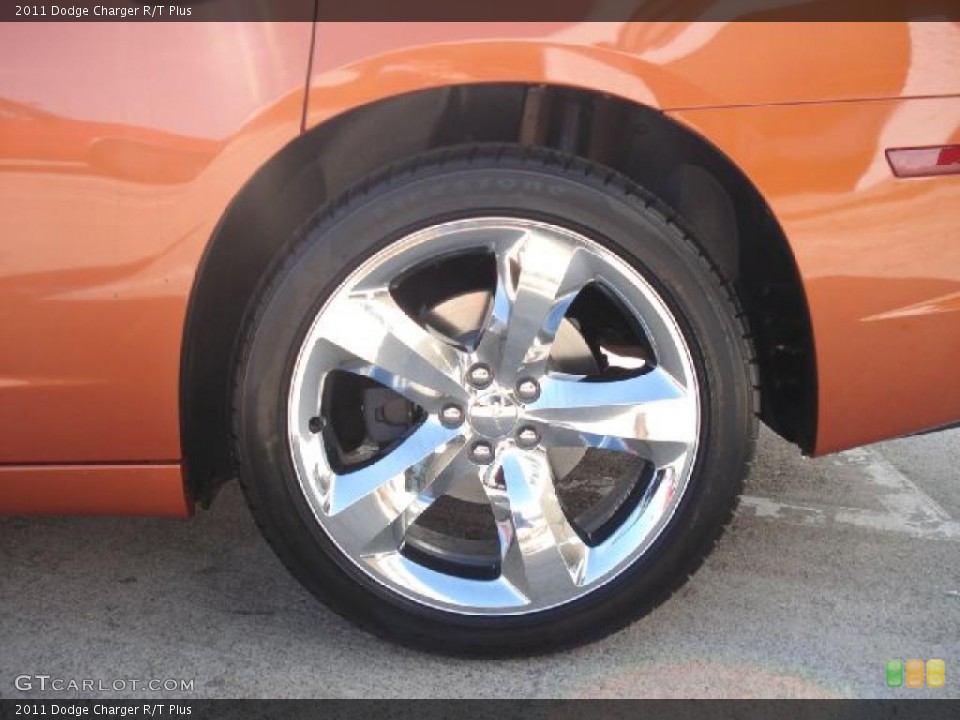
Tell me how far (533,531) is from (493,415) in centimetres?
23

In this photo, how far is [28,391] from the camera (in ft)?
6.47

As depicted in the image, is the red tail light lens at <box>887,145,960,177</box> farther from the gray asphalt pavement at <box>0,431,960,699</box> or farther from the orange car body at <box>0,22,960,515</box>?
the gray asphalt pavement at <box>0,431,960,699</box>

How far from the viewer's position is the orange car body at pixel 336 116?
5.98ft

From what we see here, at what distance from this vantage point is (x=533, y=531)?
6.72 feet

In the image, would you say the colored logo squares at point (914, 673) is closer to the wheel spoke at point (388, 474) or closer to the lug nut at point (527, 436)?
the lug nut at point (527, 436)

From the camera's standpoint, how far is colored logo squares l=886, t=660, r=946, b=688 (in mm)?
2021

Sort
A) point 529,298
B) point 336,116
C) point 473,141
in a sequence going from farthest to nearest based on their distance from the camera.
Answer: point 473,141 → point 529,298 → point 336,116

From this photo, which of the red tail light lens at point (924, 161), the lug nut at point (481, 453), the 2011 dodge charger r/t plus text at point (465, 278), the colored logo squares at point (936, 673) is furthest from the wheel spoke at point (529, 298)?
the colored logo squares at point (936, 673)

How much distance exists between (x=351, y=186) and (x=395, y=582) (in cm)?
73
